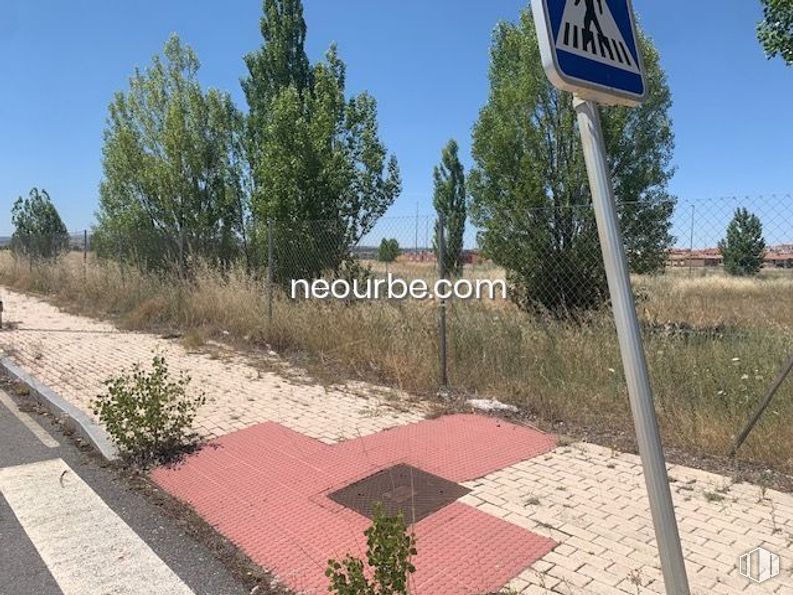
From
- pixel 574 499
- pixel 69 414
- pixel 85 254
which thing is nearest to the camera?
pixel 574 499

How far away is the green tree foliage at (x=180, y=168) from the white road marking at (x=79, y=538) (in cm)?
1011

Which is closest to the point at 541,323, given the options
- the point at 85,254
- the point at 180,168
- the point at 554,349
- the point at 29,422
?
the point at 554,349

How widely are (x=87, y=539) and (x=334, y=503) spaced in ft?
4.78

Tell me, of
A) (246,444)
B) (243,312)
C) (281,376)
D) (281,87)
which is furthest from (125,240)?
(246,444)

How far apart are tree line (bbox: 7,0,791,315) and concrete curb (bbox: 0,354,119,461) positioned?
12.8ft

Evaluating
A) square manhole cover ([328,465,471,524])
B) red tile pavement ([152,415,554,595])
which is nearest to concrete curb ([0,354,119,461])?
red tile pavement ([152,415,554,595])

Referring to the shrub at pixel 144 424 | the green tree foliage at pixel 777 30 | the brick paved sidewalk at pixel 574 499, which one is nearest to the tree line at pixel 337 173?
the green tree foliage at pixel 777 30

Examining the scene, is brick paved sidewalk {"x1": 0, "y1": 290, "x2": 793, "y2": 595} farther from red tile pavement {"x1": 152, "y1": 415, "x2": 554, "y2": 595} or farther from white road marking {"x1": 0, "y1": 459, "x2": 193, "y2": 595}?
white road marking {"x1": 0, "y1": 459, "x2": 193, "y2": 595}

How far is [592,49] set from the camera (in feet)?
6.20

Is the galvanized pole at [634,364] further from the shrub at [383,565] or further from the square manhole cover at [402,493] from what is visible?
the square manhole cover at [402,493]

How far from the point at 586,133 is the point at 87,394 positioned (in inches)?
262

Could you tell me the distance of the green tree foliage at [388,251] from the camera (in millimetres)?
10570

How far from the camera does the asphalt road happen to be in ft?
10.7

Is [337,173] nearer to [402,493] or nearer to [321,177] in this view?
[321,177]
